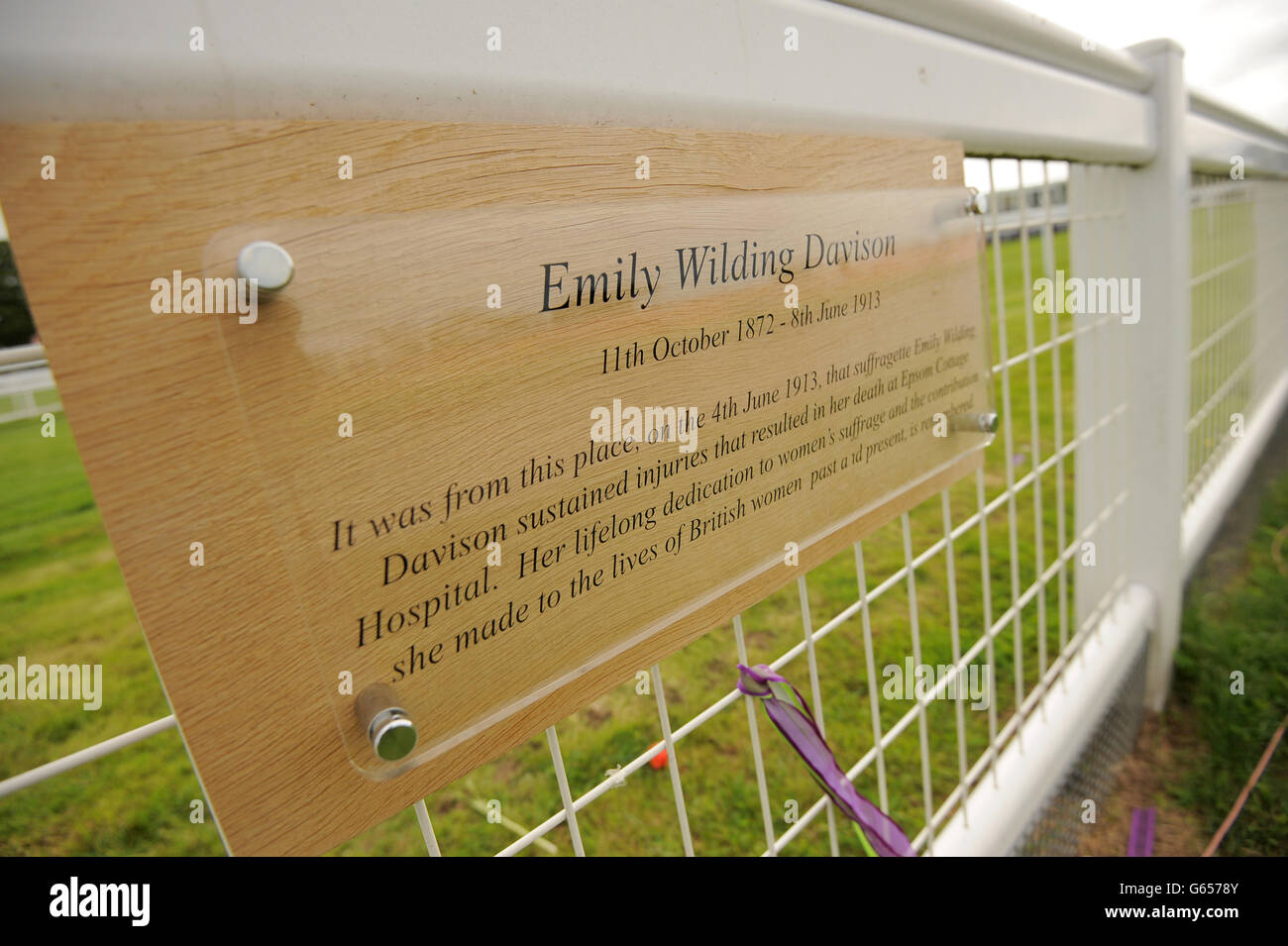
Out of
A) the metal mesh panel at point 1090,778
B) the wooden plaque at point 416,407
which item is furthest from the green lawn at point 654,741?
the wooden plaque at point 416,407

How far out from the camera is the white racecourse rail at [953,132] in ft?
1.65

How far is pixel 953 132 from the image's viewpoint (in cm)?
112

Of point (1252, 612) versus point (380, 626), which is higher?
point (380, 626)

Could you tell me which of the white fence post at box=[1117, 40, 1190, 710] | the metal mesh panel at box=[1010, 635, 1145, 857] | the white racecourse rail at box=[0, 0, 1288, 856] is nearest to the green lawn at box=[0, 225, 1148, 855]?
the white racecourse rail at box=[0, 0, 1288, 856]

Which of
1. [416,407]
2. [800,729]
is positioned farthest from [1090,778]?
[416,407]

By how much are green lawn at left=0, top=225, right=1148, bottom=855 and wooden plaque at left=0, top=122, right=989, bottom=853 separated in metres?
0.89

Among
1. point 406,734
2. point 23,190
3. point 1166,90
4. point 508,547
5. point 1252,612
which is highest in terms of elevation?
point 1166,90

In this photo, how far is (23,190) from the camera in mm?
407

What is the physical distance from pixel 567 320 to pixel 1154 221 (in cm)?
211

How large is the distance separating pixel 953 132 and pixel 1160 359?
143 cm

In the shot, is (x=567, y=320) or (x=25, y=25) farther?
(x=567, y=320)

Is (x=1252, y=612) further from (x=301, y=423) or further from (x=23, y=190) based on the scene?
(x=23, y=190)
